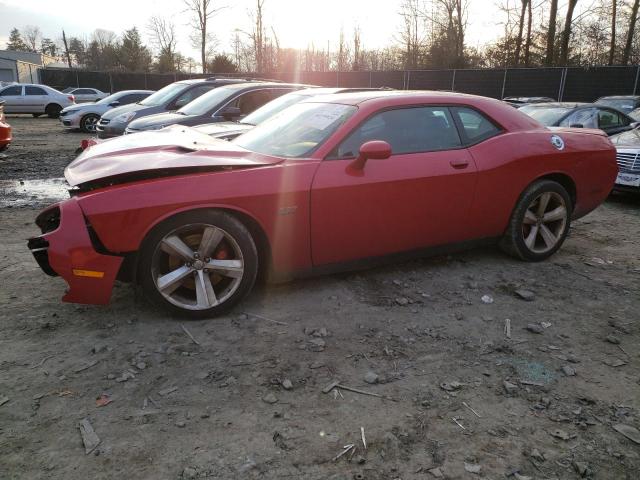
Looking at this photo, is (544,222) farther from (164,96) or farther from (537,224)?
(164,96)

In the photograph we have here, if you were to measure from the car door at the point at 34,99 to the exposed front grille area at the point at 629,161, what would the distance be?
23060 mm

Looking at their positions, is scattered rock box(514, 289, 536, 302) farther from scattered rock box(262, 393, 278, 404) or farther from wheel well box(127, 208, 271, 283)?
scattered rock box(262, 393, 278, 404)

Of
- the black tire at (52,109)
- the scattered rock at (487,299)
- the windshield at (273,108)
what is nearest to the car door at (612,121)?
the windshield at (273,108)

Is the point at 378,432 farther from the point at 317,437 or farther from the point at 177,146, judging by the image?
the point at 177,146

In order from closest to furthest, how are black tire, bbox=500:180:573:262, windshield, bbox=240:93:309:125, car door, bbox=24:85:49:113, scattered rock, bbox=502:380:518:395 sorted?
scattered rock, bbox=502:380:518:395
black tire, bbox=500:180:573:262
windshield, bbox=240:93:309:125
car door, bbox=24:85:49:113

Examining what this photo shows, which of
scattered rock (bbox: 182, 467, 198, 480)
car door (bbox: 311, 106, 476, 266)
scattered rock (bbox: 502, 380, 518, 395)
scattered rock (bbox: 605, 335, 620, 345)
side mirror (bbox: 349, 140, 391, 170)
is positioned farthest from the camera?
car door (bbox: 311, 106, 476, 266)

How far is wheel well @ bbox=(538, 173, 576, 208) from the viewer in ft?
15.2

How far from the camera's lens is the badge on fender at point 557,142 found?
14.9 ft

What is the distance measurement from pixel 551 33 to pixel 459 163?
94.3ft

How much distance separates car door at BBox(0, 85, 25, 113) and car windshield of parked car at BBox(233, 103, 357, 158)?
2251 centimetres

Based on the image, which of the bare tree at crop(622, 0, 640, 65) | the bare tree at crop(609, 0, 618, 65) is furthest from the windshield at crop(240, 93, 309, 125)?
the bare tree at crop(609, 0, 618, 65)

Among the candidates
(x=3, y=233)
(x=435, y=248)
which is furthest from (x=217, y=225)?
(x=3, y=233)

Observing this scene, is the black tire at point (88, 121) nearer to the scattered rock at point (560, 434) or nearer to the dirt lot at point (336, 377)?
the dirt lot at point (336, 377)

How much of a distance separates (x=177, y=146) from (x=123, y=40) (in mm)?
59665
